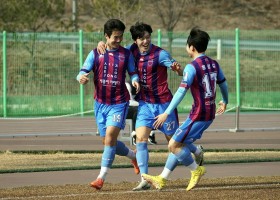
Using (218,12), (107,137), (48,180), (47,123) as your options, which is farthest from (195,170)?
(218,12)

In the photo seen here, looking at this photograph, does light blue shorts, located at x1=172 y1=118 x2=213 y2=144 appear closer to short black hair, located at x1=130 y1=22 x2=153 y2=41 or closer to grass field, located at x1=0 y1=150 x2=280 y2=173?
short black hair, located at x1=130 y1=22 x2=153 y2=41

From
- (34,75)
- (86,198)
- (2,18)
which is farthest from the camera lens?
(2,18)

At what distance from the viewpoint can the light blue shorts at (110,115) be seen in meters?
13.1

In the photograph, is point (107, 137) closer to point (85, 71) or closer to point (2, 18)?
point (85, 71)

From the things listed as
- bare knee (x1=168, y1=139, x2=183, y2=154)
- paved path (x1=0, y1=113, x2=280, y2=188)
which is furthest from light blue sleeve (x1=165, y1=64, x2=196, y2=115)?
paved path (x1=0, y1=113, x2=280, y2=188)

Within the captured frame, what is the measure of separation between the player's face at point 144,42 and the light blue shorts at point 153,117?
723mm

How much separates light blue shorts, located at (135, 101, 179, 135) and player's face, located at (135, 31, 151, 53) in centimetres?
72

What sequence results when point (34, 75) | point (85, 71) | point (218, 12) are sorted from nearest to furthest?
1. point (85, 71)
2. point (34, 75)
3. point (218, 12)

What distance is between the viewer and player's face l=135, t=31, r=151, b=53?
42.9 ft

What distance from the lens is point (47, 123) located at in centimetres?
3181

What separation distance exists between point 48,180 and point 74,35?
2094cm

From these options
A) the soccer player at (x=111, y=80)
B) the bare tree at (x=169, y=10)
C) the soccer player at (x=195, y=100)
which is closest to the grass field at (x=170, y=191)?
the soccer player at (x=195, y=100)

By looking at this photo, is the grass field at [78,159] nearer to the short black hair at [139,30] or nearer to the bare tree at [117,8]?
the short black hair at [139,30]

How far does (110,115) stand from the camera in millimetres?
13094
